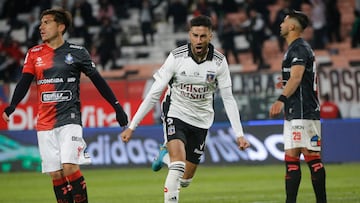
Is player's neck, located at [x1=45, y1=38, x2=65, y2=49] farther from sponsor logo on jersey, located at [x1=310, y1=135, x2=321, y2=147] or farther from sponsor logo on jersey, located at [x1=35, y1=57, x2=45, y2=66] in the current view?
sponsor logo on jersey, located at [x1=310, y1=135, x2=321, y2=147]

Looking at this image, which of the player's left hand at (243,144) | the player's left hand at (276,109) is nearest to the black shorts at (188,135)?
the player's left hand at (243,144)

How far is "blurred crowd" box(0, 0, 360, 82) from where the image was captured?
2806 cm

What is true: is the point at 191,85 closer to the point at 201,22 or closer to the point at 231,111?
the point at 231,111

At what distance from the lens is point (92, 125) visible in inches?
898

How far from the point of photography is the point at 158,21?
31.2 metres

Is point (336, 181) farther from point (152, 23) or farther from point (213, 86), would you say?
point (152, 23)

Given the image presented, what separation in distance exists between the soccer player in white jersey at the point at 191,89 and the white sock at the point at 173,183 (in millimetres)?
123

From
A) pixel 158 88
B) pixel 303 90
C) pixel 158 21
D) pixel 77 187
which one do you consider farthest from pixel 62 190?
pixel 158 21

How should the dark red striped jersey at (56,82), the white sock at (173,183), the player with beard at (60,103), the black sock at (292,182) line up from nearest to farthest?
the white sock at (173,183) → the player with beard at (60,103) → the dark red striped jersey at (56,82) → the black sock at (292,182)

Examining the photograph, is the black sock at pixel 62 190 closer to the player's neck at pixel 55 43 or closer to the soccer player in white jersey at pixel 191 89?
the soccer player in white jersey at pixel 191 89

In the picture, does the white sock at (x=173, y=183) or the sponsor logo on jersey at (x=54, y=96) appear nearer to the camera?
the white sock at (x=173, y=183)

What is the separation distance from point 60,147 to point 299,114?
2991 mm

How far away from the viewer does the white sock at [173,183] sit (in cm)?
973

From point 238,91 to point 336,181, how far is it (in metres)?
5.84
